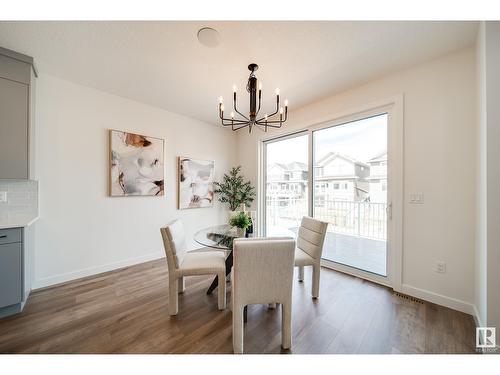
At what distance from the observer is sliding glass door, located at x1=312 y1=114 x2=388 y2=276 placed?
2.49 meters

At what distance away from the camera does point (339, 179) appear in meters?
2.84

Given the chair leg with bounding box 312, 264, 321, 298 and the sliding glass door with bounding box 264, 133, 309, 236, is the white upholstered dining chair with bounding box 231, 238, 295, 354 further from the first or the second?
the sliding glass door with bounding box 264, 133, 309, 236

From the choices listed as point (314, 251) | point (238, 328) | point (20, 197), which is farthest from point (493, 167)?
point (20, 197)

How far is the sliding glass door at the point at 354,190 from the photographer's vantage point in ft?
8.16

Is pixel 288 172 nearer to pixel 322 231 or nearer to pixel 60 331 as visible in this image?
pixel 322 231

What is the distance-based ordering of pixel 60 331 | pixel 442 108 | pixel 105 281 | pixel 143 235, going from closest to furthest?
pixel 60 331
pixel 442 108
pixel 105 281
pixel 143 235

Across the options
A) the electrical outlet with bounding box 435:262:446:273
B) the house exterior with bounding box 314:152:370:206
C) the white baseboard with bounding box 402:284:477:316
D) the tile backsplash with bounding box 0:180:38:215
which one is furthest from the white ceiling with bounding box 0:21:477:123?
the white baseboard with bounding box 402:284:477:316

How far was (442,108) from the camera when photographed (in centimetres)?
193

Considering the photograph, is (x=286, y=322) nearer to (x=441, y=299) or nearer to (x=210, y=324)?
(x=210, y=324)

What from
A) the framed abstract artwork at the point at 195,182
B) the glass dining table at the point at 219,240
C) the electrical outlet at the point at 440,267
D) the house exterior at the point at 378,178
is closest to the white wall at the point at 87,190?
the framed abstract artwork at the point at 195,182

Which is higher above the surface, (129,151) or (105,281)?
(129,151)

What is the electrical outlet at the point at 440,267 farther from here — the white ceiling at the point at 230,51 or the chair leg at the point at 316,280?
the white ceiling at the point at 230,51

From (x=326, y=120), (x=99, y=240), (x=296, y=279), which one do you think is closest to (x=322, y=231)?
(x=296, y=279)
